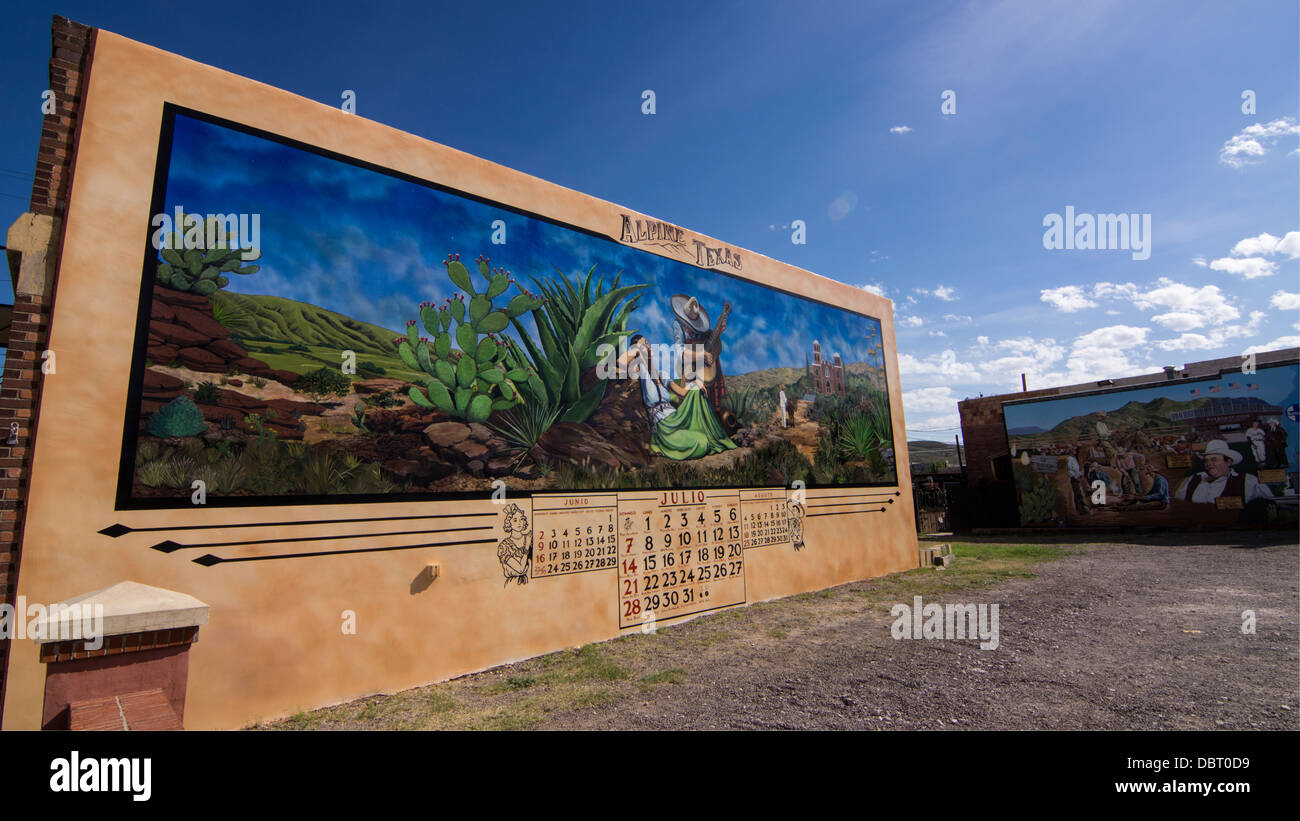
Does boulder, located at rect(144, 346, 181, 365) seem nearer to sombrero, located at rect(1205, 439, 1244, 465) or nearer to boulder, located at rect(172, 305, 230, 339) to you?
boulder, located at rect(172, 305, 230, 339)

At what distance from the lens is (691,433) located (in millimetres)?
8773

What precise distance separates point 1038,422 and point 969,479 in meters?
3.00

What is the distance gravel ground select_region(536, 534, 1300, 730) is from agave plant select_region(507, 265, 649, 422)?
3.32 metres

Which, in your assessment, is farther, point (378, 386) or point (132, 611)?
point (378, 386)

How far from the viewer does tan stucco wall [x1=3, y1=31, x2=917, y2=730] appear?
4.32m

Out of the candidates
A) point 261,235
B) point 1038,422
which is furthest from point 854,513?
point 1038,422

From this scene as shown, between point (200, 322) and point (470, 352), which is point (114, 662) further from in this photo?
point (470, 352)

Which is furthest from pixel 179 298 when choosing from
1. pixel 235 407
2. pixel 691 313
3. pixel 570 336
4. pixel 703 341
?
pixel 703 341

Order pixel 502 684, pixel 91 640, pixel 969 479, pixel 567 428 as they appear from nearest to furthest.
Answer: pixel 91 640 < pixel 502 684 < pixel 567 428 < pixel 969 479

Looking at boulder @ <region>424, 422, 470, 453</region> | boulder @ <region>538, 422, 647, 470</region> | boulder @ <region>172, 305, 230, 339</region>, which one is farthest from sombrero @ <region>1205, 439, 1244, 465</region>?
boulder @ <region>172, 305, 230, 339</region>

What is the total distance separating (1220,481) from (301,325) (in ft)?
73.7

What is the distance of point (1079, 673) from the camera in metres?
5.35

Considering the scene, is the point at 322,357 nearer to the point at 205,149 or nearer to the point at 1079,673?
the point at 205,149

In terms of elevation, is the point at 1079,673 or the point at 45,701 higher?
A: the point at 45,701
